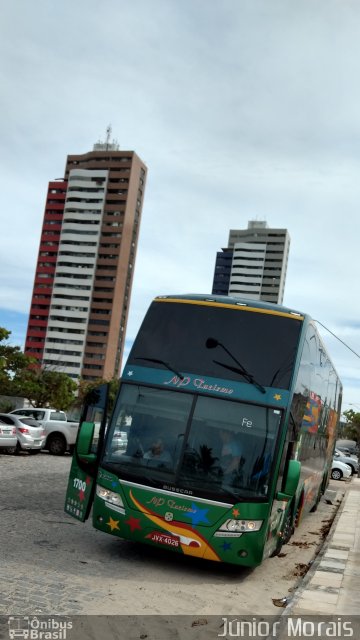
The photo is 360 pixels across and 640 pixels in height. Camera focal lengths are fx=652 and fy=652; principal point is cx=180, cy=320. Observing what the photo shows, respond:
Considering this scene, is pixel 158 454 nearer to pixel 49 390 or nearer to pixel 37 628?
pixel 37 628

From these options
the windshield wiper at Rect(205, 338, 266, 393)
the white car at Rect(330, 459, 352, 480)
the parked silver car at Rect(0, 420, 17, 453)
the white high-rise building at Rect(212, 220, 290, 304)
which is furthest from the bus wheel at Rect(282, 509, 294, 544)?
the white high-rise building at Rect(212, 220, 290, 304)

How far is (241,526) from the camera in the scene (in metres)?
8.62

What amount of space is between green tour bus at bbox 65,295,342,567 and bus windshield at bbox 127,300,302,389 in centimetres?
2

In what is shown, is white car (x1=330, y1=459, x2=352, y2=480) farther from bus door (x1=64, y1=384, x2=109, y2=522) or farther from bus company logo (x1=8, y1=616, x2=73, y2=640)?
bus company logo (x1=8, y1=616, x2=73, y2=640)

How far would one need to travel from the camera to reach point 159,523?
8.74 metres

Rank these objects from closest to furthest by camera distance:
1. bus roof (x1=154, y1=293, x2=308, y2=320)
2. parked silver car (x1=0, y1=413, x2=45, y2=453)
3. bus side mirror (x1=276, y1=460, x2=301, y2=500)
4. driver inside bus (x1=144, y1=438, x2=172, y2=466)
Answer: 1. bus side mirror (x1=276, y1=460, x2=301, y2=500)
2. driver inside bus (x1=144, y1=438, x2=172, y2=466)
3. bus roof (x1=154, y1=293, x2=308, y2=320)
4. parked silver car (x1=0, y1=413, x2=45, y2=453)

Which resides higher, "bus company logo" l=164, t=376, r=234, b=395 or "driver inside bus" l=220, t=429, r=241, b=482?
"bus company logo" l=164, t=376, r=234, b=395

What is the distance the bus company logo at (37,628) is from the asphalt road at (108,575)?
7.6 inches

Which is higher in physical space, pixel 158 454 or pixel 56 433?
pixel 158 454

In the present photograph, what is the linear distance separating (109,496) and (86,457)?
30.7 inches

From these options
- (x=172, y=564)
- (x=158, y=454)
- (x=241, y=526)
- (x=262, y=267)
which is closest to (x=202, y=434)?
(x=158, y=454)

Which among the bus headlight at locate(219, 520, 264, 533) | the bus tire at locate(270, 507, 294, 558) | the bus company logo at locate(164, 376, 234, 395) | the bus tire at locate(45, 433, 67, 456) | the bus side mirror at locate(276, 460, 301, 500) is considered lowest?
the bus tire at locate(45, 433, 67, 456)

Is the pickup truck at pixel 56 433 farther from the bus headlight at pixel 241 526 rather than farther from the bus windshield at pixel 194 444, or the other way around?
the bus headlight at pixel 241 526

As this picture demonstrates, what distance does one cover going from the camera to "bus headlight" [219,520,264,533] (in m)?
8.58
